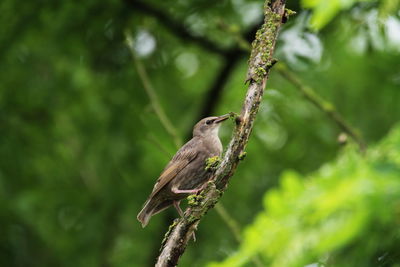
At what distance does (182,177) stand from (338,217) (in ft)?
16.1

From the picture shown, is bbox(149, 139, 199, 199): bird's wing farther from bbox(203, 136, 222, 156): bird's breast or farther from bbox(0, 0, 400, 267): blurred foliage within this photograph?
bbox(0, 0, 400, 267): blurred foliage

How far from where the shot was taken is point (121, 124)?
9594mm

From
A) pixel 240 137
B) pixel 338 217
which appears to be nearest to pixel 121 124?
pixel 240 137

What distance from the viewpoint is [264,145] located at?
10.4 m

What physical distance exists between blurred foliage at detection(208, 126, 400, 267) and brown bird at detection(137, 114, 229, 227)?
13.7 feet

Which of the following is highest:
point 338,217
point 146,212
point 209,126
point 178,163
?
point 209,126

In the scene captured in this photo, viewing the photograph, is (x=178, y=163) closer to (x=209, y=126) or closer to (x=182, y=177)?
(x=182, y=177)

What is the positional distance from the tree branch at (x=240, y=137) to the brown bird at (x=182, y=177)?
82.0 inches

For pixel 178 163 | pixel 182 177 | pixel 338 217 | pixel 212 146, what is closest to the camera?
pixel 338 217

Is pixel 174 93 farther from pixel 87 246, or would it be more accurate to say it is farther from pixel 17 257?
pixel 17 257

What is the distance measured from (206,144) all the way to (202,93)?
4.04 meters

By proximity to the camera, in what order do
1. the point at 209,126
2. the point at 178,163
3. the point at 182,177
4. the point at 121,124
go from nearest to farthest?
1. the point at 182,177
2. the point at 178,163
3. the point at 209,126
4. the point at 121,124

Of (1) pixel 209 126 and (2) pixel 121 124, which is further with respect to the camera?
(2) pixel 121 124

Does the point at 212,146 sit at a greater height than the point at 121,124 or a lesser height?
lesser
